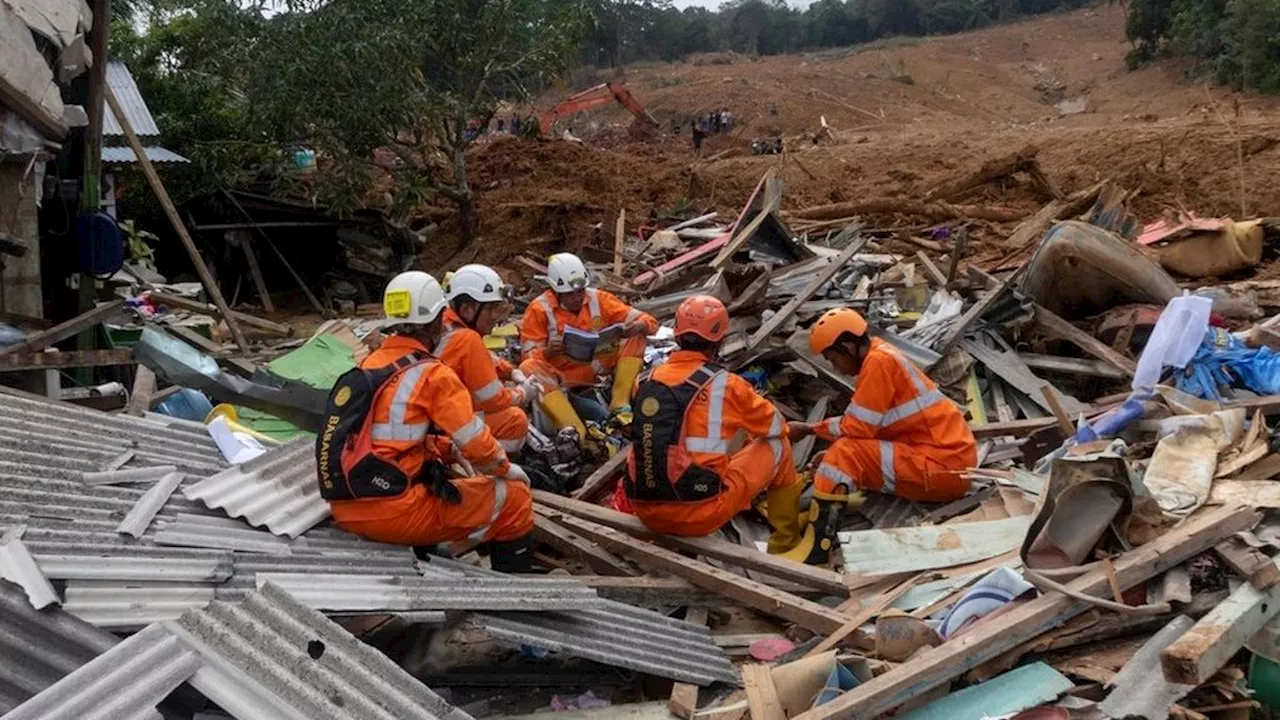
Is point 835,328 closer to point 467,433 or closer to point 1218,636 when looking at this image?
point 467,433

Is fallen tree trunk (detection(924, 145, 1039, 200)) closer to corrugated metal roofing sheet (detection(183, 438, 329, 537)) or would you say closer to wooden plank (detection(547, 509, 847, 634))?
wooden plank (detection(547, 509, 847, 634))

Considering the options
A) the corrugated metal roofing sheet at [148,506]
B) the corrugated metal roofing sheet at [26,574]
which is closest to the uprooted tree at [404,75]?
the corrugated metal roofing sheet at [148,506]

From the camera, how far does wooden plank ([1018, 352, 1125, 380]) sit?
733 centimetres

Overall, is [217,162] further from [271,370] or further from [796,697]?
[796,697]

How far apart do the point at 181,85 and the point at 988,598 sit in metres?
16.3

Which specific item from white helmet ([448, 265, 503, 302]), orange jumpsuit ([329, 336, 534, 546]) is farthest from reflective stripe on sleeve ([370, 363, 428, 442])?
white helmet ([448, 265, 503, 302])

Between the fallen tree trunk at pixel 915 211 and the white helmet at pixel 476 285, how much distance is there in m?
7.48

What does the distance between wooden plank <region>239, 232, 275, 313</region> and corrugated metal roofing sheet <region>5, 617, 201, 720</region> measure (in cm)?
1456

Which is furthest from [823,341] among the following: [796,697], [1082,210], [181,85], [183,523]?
[181,85]

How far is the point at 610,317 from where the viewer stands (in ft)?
25.0

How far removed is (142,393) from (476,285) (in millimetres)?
2388

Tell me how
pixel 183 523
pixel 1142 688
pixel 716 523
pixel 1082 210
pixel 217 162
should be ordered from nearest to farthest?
pixel 1142 688 < pixel 183 523 < pixel 716 523 < pixel 1082 210 < pixel 217 162

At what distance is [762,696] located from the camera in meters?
3.74

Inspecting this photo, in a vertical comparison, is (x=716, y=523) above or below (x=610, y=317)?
below
